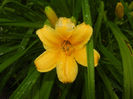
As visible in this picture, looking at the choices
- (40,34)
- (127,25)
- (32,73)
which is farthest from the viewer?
(127,25)

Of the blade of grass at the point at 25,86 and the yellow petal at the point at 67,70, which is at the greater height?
the yellow petal at the point at 67,70

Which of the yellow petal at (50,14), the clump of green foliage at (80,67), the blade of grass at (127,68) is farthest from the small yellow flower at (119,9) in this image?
the yellow petal at (50,14)

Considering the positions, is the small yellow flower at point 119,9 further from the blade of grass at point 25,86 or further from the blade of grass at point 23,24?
the blade of grass at point 25,86

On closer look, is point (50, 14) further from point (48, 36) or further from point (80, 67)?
point (80, 67)

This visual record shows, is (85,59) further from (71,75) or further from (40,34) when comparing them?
(40,34)

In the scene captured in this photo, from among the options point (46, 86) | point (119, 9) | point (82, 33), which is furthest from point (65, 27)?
point (119, 9)

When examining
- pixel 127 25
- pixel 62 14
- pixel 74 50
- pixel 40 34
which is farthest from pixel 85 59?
pixel 127 25

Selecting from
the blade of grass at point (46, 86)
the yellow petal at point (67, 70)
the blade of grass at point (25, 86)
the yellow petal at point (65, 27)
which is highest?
the yellow petal at point (65, 27)

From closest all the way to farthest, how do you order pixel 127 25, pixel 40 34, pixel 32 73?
pixel 40 34
pixel 32 73
pixel 127 25
